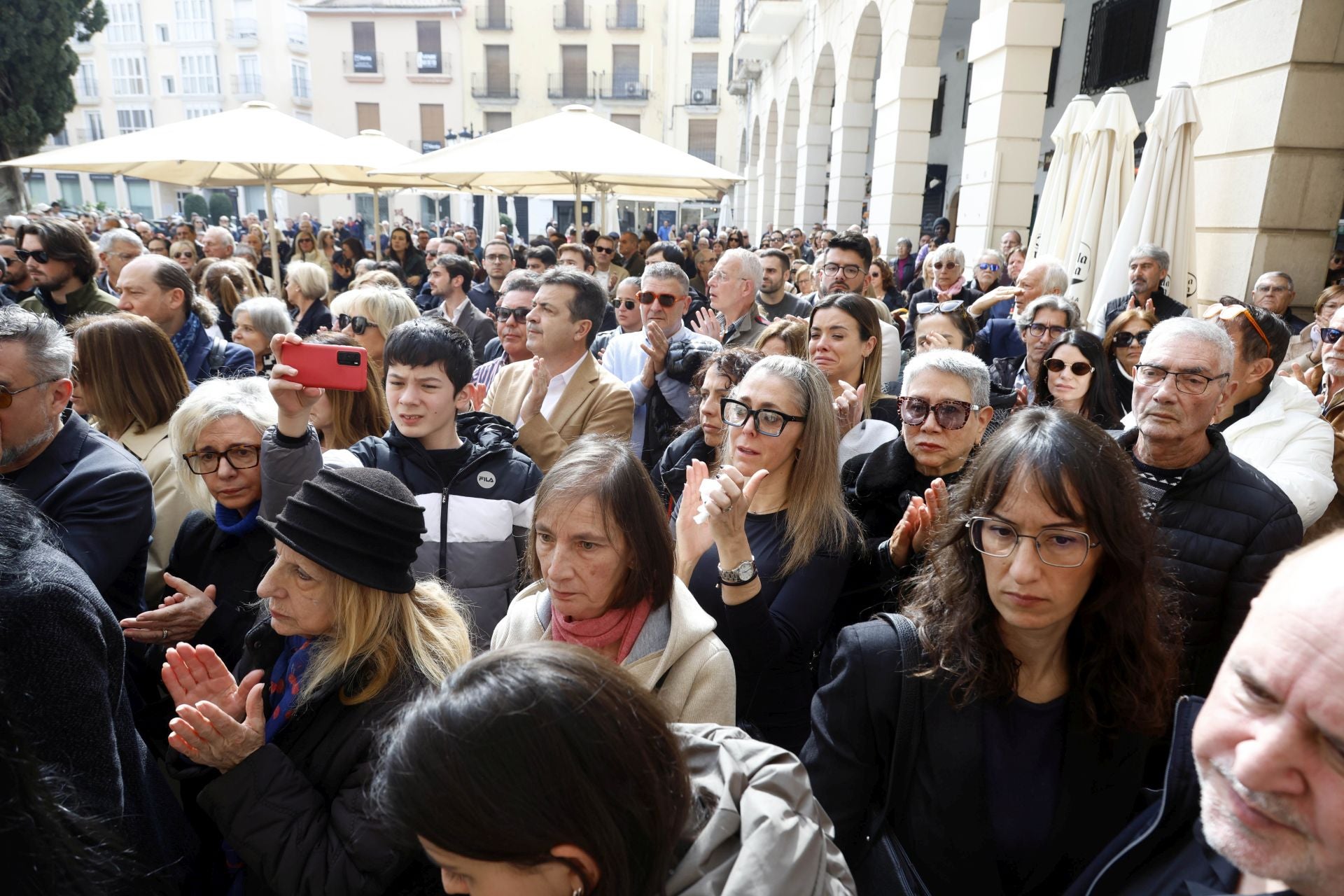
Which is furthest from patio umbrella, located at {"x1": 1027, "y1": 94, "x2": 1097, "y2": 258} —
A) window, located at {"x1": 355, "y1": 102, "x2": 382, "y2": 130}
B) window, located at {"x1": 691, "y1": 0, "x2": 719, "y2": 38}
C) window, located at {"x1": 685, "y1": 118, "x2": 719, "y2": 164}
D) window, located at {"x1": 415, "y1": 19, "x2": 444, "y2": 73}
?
window, located at {"x1": 355, "y1": 102, "x2": 382, "y2": 130}

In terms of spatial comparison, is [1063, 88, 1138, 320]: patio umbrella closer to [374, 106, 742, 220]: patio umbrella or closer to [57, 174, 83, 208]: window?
[374, 106, 742, 220]: patio umbrella

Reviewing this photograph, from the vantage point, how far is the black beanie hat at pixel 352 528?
196 cm

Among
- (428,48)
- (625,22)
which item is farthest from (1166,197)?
(428,48)

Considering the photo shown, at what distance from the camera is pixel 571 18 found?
153ft

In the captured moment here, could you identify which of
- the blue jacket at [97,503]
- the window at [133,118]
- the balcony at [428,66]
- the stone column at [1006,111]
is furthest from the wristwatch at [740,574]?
the window at [133,118]

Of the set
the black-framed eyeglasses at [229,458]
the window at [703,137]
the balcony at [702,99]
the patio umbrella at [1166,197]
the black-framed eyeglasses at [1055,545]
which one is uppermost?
the balcony at [702,99]

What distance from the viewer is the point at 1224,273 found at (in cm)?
578

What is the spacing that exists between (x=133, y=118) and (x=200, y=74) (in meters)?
5.27

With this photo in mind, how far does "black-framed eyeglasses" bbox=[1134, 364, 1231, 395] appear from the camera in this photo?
264cm

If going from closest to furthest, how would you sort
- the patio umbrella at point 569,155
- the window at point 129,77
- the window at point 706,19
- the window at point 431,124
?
the patio umbrella at point 569,155
the window at point 706,19
the window at point 431,124
the window at point 129,77

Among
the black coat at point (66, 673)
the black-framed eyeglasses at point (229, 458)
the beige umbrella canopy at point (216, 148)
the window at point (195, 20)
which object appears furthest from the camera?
the window at point (195, 20)

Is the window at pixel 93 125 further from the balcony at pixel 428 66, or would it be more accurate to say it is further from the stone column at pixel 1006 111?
the stone column at pixel 1006 111

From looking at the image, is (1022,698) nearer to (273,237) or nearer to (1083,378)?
(1083,378)

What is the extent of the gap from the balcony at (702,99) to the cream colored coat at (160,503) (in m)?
45.6
